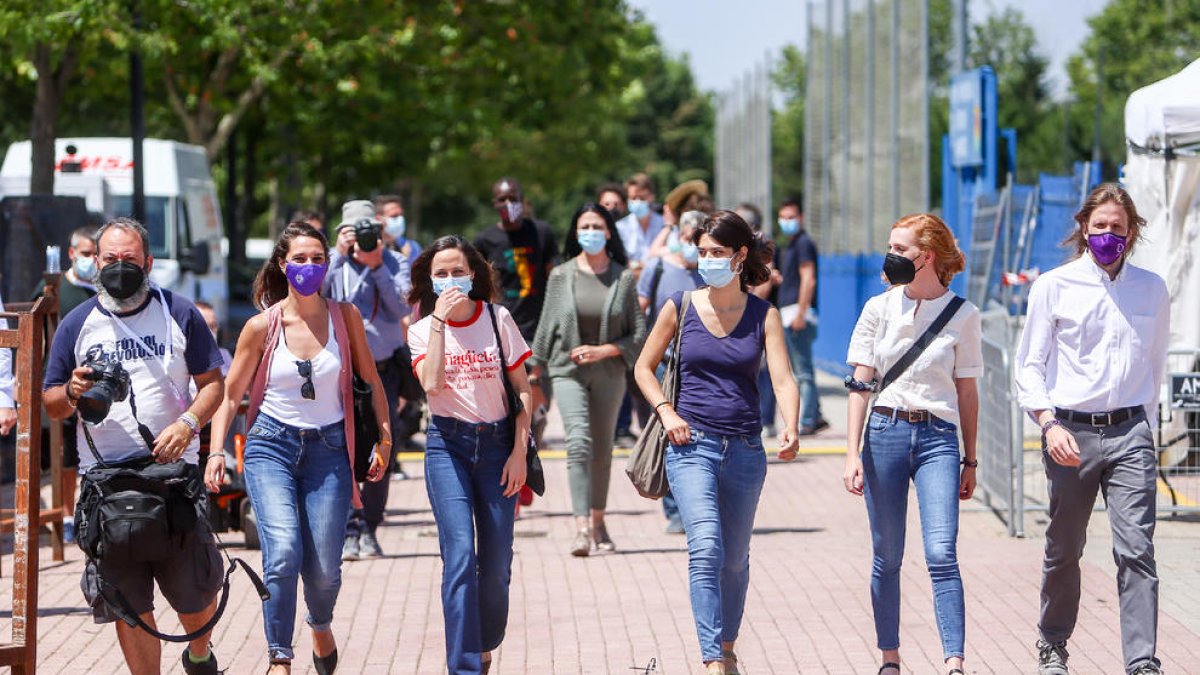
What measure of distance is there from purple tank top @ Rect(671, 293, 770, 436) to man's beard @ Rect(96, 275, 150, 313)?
183 centimetres

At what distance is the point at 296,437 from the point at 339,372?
0.26 m

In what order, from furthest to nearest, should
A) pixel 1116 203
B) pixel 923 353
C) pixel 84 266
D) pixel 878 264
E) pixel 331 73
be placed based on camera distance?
pixel 331 73
pixel 878 264
pixel 84 266
pixel 1116 203
pixel 923 353

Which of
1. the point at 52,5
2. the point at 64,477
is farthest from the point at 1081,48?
the point at 64,477

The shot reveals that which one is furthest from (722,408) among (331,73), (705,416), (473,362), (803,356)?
(331,73)

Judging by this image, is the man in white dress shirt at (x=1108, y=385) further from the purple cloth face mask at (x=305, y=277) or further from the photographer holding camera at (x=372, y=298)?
the photographer holding camera at (x=372, y=298)

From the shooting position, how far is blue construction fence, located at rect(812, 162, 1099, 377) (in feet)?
57.0

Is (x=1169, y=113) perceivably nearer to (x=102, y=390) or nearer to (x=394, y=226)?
(x=394, y=226)

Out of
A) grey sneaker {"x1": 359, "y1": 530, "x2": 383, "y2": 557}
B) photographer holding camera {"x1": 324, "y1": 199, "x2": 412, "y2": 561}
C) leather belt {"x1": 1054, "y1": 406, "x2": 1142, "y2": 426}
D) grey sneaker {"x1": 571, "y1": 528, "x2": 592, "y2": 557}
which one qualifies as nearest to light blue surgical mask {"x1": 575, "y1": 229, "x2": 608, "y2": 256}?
photographer holding camera {"x1": 324, "y1": 199, "x2": 412, "y2": 561}

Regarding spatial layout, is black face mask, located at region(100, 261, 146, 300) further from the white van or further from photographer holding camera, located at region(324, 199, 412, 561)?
the white van

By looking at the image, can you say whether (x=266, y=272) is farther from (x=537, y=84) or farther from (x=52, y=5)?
(x=537, y=84)

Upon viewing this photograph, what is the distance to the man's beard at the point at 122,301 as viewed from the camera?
617 cm

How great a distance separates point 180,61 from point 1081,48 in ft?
199

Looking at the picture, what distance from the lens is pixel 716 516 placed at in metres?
6.70

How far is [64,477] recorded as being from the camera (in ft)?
34.0
